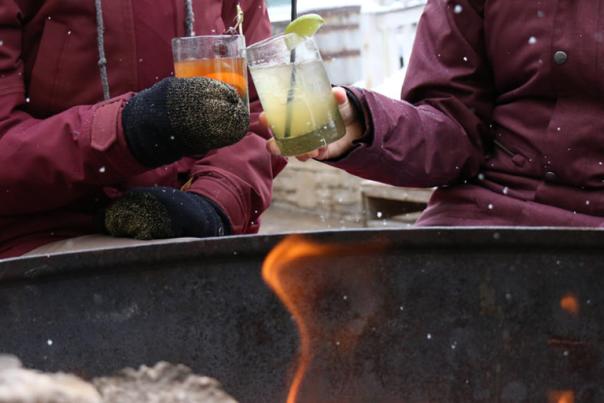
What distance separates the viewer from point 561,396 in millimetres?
1410

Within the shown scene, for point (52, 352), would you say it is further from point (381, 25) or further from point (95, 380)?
point (381, 25)

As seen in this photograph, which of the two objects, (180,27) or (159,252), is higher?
(180,27)

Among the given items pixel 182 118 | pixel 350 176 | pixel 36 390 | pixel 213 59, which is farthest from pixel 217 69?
pixel 350 176

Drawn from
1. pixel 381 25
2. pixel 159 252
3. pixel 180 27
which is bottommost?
pixel 381 25

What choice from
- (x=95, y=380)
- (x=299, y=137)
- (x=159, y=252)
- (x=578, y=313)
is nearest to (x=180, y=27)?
(x=299, y=137)

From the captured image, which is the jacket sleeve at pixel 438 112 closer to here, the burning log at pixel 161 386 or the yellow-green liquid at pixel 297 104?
the yellow-green liquid at pixel 297 104

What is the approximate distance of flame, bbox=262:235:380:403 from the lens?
1439 millimetres

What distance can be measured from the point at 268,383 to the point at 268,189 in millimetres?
818

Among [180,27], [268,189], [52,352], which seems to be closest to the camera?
[52,352]

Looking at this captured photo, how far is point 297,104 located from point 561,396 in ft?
1.98

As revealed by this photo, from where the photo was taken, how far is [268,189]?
7.18 feet

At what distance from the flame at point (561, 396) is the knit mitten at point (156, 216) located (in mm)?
787

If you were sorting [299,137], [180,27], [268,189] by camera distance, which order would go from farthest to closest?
1. [268,189]
2. [180,27]
3. [299,137]

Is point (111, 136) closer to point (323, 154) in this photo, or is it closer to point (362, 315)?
point (323, 154)
